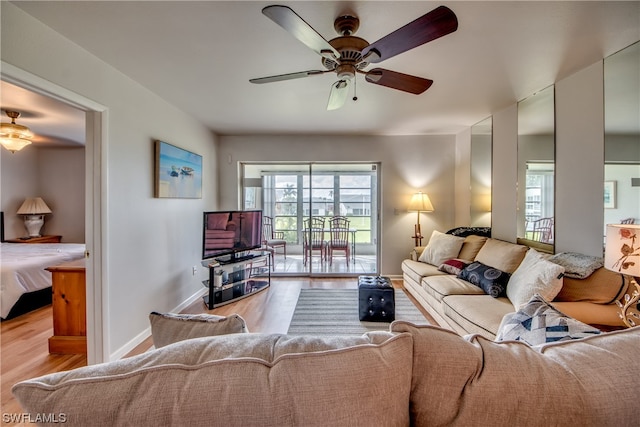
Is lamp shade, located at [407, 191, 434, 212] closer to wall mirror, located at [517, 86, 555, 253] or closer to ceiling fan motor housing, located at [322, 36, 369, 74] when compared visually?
wall mirror, located at [517, 86, 555, 253]

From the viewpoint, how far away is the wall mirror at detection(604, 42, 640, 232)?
6.64 ft

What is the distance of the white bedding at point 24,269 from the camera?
2.98m

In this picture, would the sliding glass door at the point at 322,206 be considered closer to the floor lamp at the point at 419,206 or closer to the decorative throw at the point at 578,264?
the floor lamp at the point at 419,206

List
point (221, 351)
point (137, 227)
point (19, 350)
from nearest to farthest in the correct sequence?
point (221, 351)
point (19, 350)
point (137, 227)

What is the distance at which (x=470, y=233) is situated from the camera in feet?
12.9

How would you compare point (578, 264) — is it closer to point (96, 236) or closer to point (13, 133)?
point (96, 236)

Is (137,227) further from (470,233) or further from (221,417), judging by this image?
(470,233)

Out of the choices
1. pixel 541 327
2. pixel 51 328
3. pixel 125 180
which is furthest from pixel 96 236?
pixel 541 327

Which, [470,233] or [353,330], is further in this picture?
[470,233]

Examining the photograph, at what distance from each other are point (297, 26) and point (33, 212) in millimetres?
6169

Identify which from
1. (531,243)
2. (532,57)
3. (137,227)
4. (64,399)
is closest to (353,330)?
(531,243)

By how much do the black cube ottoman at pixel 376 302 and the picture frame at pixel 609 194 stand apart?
1922 mm

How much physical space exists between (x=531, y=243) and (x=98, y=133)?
4286 millimetres

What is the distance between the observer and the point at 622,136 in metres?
2.11
